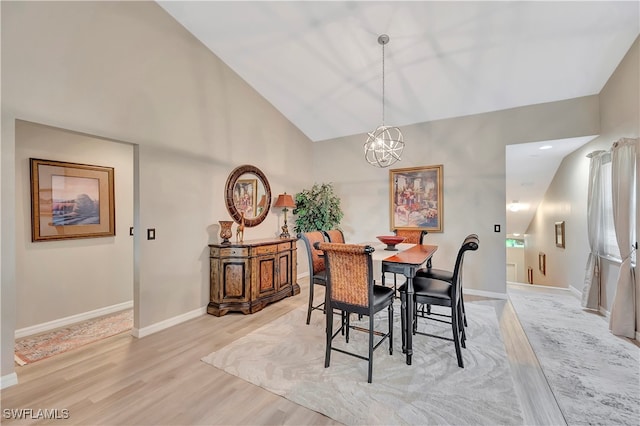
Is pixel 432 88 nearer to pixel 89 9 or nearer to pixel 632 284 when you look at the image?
pixel 632 284

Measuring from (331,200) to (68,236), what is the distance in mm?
3784

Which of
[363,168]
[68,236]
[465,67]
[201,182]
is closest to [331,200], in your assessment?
[363,168]

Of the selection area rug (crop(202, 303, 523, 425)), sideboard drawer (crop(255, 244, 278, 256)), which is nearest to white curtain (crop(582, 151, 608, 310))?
area rug (crop(202, 303, 523, 425))

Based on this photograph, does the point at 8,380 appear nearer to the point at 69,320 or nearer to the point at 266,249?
the point at 69,320

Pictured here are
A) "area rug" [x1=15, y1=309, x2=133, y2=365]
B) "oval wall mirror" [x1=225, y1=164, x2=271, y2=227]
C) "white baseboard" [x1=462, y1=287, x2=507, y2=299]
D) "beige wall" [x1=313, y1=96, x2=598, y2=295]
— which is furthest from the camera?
"white baseboard" [x1=462, y1=287, x2=507, y2=299]

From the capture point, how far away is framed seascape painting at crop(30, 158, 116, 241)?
3006 mm

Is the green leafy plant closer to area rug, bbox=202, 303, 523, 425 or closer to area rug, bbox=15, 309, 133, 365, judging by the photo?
area rug, bbox=202, 303, 523, 425

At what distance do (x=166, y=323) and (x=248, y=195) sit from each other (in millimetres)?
2037

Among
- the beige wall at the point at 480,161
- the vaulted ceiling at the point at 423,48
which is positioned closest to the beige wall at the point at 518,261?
the vaulted ceiling at the point at 423,48

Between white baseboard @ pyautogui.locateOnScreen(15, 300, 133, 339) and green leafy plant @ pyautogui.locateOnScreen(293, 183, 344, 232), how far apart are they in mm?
2944

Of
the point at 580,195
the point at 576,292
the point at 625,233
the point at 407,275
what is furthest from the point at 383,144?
the point at 576,292

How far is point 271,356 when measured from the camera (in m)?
2.50

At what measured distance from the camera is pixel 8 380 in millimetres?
2061

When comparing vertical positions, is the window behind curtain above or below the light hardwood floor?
above
